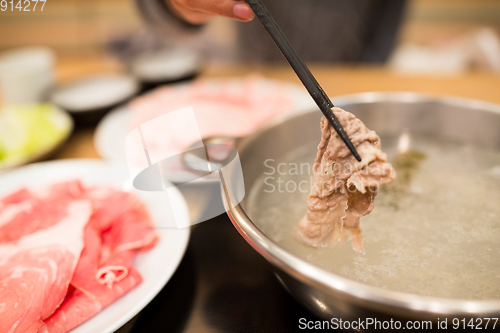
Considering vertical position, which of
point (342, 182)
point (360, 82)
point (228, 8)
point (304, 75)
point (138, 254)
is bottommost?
point (360, 82)

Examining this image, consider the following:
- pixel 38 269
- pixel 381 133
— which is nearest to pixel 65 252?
pixel 38 269

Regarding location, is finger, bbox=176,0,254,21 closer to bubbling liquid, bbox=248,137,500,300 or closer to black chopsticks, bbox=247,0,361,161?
black chopsticks, bbox=247,0,361,161

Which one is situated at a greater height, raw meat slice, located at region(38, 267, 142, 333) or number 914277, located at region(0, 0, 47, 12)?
number 914277, located at region(0, 0, 47, 12)

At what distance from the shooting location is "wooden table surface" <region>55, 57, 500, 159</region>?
1.76 m

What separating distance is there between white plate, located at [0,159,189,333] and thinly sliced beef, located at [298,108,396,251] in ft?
1.17

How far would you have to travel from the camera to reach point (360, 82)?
2238mm

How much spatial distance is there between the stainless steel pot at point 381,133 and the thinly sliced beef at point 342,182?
0.50 ft

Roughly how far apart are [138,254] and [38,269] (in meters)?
0.24

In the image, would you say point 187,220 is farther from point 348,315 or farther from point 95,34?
point 95,34

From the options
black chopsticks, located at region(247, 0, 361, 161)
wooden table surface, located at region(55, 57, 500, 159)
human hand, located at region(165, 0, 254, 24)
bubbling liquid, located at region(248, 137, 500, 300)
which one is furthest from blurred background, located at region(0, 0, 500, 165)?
black chopsticks, located at region(247, 0, 361, 161)

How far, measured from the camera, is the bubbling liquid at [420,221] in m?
0.70

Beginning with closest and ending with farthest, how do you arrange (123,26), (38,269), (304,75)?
(304,75)
(38,269)
(123,26)

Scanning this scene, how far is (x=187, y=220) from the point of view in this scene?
98 cm

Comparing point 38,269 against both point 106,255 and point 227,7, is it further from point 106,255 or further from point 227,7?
point 227,7
